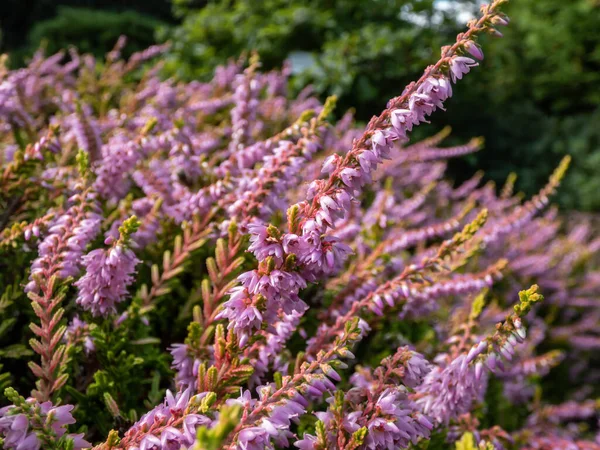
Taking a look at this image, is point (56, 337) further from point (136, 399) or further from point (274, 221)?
point (274, 221)

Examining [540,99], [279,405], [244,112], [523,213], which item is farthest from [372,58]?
[540,99]

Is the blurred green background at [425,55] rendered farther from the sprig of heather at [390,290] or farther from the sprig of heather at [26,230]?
the sprig of heather at [390,290]

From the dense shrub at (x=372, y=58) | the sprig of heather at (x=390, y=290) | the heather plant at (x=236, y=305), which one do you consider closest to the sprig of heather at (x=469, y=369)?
the heather plant at (x=236, y=305)

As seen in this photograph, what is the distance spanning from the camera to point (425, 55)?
5.86m

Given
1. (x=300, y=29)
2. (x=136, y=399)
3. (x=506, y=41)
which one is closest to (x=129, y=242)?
(x=136, y=399)

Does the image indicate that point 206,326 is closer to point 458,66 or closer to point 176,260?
point 176,260

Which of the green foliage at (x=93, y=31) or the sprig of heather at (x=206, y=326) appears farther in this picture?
the green foliage at (x=93, y=31)

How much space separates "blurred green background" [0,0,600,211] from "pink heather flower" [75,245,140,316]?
345 cm

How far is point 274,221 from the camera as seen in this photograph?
6.63 feet

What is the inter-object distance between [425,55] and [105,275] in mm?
5387

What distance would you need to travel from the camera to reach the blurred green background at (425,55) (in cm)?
582

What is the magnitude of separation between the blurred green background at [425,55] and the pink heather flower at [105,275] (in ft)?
11.3

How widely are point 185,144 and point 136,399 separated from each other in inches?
36.1

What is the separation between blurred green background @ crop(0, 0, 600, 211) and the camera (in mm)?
5816
